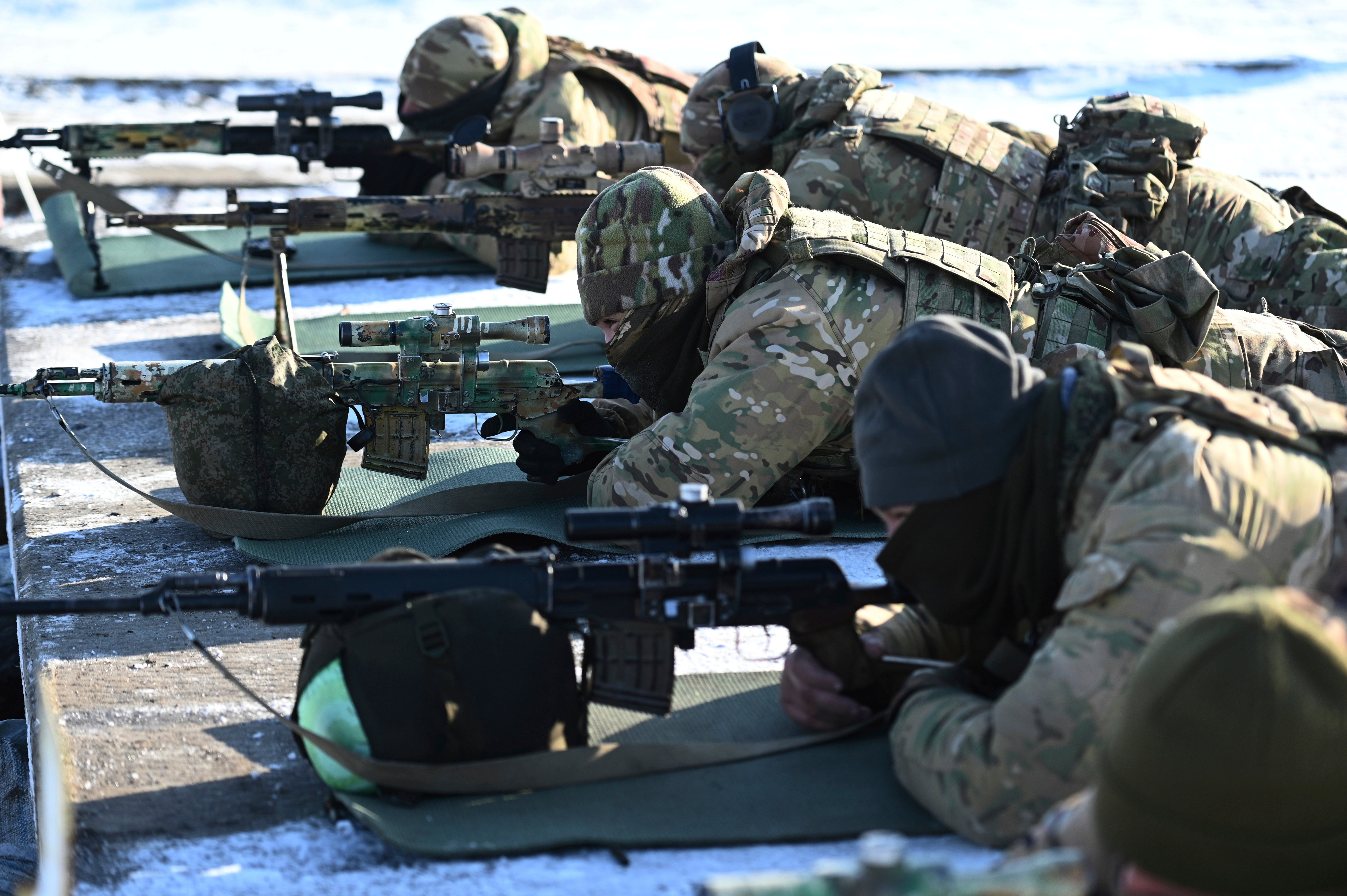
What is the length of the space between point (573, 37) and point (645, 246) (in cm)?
1395

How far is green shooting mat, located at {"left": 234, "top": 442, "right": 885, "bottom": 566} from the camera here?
13.9 ft

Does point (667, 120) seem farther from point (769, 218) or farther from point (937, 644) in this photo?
point (937, 644)

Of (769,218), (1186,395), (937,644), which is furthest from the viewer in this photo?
(769,218)

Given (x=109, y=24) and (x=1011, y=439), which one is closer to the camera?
(x=1011, y=439)

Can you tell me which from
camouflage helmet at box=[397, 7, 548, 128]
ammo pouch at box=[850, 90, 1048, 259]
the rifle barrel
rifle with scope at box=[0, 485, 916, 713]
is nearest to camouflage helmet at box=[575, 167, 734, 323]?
rifle with scope at box=[0, 485, 916, 713]

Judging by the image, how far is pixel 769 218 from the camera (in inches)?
154

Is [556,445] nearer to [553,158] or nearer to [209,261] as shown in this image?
[553,158]

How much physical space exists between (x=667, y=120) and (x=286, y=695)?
5.87 meters

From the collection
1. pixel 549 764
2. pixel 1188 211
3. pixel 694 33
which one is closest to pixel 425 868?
pixel 549 764

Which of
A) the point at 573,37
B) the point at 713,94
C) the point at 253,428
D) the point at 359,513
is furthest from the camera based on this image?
the point at 573,37

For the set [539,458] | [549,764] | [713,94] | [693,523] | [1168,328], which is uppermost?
[713,94]

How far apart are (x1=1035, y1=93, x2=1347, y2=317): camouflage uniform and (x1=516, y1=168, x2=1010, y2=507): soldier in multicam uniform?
2186 mm

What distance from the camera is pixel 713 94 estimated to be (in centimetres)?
679

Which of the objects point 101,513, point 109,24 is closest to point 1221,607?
point 101,513
